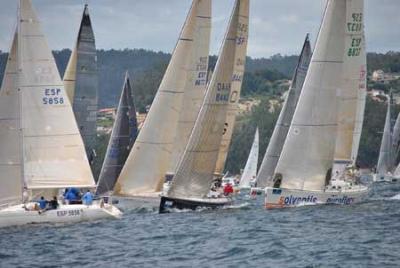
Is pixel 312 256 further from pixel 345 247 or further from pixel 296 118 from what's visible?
pixel 296 118

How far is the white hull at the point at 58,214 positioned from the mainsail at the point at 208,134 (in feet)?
13.1

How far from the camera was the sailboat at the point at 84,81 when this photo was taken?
50.2 metres

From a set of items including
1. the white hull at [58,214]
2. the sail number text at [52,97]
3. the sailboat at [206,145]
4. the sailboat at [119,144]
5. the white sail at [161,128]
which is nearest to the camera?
the white hull at [58,214]

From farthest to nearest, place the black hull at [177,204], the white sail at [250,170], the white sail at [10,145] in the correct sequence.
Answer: the white sail at [250,170] < the black hull at [177,204] < the white sail at [10,145]

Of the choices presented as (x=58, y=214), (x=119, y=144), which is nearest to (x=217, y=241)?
(x=58, y=214)

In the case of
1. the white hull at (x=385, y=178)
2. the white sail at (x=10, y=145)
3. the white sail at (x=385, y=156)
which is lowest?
the white hull at (x=385, y=178)

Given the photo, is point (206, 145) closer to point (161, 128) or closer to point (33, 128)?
point (161, 128)

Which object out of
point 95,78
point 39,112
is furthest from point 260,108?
point 39,112

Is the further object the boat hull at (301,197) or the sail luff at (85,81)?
the sail luff at (85,81)

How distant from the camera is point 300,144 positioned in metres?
45.0

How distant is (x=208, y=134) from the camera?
4328cm

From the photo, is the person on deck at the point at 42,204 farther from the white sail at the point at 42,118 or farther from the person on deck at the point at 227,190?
the person on deck at the point at 227,190

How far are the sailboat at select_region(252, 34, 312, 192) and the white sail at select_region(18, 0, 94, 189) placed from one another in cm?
2147

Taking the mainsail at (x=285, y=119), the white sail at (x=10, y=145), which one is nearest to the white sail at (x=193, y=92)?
the mainsail at (x=285, y=119)
